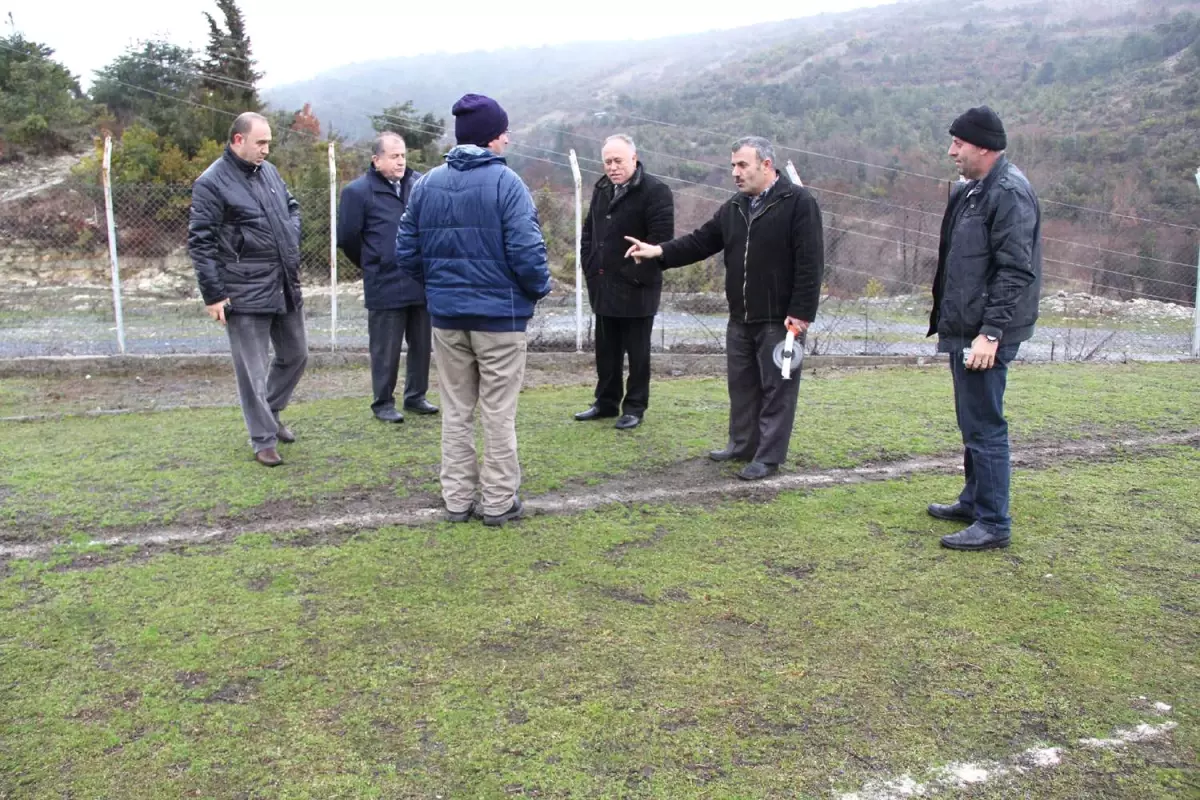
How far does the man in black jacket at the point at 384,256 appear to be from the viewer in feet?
21.2

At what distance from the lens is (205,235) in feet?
17.2

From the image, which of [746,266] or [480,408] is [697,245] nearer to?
[746,266]

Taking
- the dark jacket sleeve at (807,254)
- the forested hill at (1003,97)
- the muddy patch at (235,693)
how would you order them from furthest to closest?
the forested hill at (1003,97), the dark jacket sleeve at (807,254), the muddy patch at (235,693)

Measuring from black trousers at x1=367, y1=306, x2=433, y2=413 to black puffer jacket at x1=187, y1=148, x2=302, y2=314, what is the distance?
1.01 metres

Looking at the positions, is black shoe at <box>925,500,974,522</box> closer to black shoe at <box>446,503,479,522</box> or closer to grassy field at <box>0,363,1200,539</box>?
grassy field at <box>0,363,1200,539</box>

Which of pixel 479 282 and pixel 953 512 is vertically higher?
pixel 479 282

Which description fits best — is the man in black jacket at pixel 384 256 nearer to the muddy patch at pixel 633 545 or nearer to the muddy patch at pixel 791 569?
the muddy patch at pixel 633 545

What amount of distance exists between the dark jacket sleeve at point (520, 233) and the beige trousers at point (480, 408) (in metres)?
0.33

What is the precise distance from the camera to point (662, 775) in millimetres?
2523

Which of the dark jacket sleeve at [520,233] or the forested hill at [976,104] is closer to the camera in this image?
the dark jacket sleeve at [520,233]

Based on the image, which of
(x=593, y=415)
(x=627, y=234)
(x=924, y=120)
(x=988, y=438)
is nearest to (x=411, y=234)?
(x=627, y=234)

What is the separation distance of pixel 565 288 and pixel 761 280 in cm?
1352

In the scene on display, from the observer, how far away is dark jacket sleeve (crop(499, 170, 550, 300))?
14.2ft

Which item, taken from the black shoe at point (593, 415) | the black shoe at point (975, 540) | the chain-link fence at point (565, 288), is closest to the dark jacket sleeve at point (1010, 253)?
the black shoe at point (975, 540)
